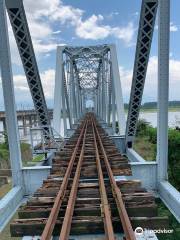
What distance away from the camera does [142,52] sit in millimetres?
10734

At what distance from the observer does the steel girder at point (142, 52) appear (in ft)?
30.8

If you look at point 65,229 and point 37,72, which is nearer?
point 65,229

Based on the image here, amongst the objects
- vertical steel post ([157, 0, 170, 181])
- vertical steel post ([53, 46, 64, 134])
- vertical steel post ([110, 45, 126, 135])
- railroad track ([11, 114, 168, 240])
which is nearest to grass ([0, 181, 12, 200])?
vertical steel post ([53, 46, 64, 134])

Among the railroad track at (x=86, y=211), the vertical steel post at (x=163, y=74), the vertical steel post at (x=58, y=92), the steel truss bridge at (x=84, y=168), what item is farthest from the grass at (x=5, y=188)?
the vertical steel post at (x=163, y=74)

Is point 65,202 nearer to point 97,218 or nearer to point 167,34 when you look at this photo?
point 97,218

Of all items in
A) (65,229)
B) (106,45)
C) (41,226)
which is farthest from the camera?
(106,45)

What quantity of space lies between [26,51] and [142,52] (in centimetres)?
418

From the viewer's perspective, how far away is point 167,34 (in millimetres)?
6934

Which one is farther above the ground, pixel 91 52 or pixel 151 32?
pixel 91 52

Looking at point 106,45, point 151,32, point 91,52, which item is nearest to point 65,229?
point 151,32

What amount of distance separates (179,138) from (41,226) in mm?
16574

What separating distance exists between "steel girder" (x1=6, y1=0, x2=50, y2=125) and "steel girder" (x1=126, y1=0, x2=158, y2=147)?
12.4ft

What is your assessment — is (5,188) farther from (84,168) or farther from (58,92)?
(84,168)

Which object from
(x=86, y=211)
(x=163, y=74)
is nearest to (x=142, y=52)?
(x=163, y=74)
